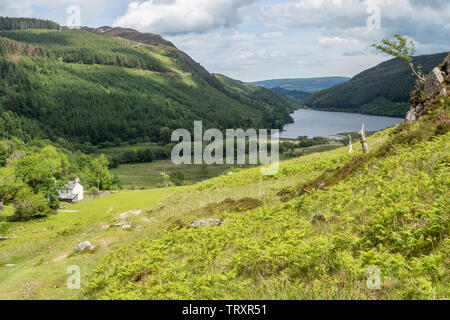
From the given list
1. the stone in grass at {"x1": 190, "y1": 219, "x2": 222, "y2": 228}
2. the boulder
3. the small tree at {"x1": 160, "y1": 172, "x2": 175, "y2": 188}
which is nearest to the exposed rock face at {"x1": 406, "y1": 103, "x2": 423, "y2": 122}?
the boulder

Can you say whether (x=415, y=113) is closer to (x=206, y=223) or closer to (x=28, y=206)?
(x=206, y=223)

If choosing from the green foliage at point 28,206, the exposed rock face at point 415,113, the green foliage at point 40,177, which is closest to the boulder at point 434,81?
the exposed rock face at point 415,113

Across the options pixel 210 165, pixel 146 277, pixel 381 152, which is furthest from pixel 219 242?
pixel 210 165

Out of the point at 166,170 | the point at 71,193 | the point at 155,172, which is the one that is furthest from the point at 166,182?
the point at 166,170

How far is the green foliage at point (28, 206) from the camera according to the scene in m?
59.2

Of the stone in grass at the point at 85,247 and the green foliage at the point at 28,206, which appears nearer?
the stone in grass at the point at 85,247

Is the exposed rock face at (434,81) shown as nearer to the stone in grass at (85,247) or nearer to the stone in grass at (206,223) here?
the stone in grass at (206,223)

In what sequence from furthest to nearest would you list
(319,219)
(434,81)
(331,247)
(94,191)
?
(94,191), (434,81), (319,219), (331,247)

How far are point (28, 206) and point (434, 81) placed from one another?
6885 cm

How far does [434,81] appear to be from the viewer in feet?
83.3

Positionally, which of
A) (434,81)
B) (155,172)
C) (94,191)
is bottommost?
(155,172)

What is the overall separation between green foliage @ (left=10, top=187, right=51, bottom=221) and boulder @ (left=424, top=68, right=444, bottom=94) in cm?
6685
